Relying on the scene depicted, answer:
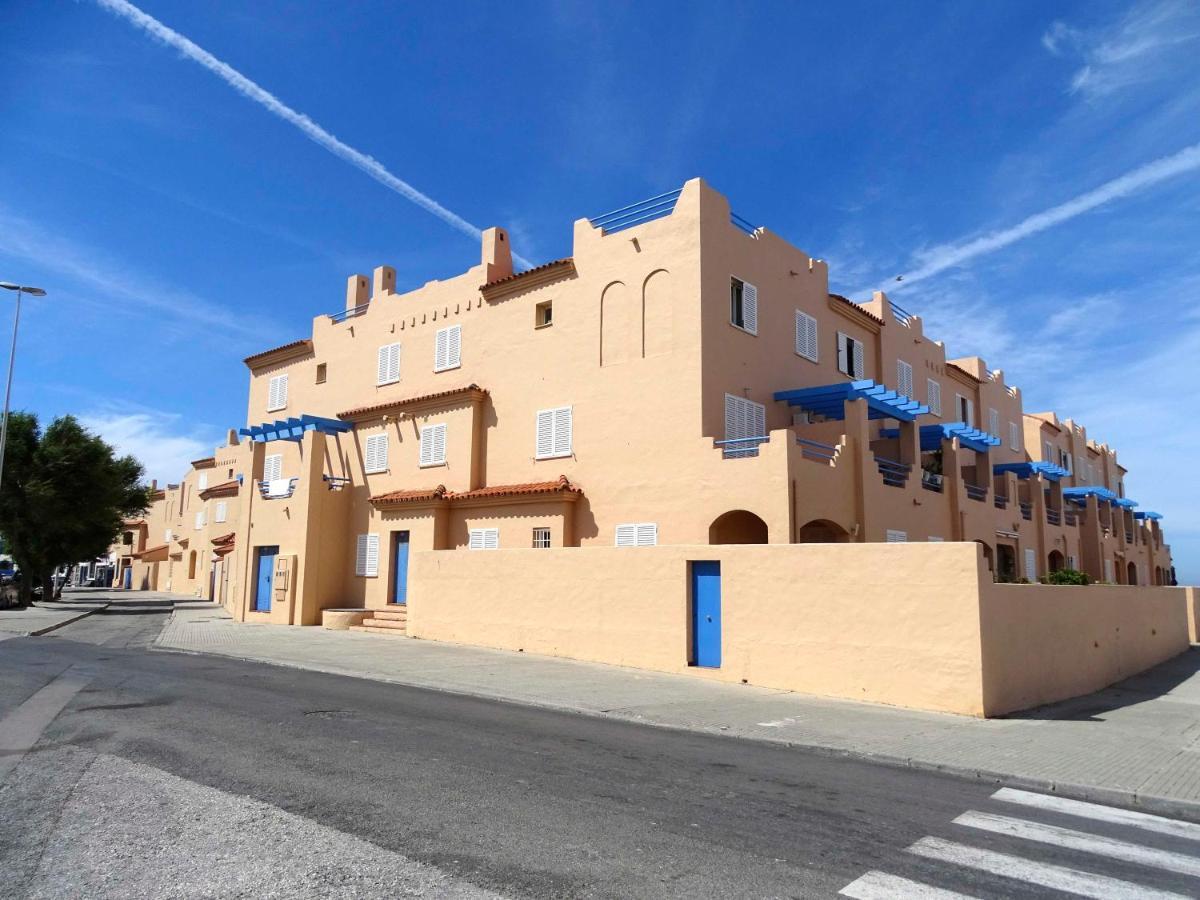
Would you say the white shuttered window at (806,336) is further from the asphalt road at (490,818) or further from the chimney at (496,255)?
the asphalt road at (490,818)

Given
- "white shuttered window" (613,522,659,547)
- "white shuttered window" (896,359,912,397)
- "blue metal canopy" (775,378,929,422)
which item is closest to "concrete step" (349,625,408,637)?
"white shuttered window" (613,522,659,547)

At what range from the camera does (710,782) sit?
7.38 m

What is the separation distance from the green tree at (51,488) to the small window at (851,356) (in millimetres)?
30458

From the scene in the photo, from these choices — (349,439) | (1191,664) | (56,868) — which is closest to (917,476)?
(1191,664)

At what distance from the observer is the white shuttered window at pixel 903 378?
2814cm

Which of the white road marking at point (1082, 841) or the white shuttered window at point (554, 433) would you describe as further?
the white shuttered window at point (554, 433)

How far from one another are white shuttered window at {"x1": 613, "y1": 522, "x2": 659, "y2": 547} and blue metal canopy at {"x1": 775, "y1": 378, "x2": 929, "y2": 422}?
17.3 feet

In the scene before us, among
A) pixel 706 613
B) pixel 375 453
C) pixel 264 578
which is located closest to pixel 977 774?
pixel 706 613

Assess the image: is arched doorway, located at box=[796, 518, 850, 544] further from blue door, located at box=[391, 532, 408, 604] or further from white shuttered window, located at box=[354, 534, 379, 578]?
white shuttered window, located at box=[354, 534, 379, 578]

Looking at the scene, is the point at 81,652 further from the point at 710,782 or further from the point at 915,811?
the point at 915,811

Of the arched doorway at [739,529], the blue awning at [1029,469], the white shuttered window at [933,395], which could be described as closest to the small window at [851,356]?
the white shuttered window at [933,395]

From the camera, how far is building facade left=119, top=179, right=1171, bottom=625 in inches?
781

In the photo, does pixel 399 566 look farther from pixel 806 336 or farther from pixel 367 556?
pixel 806 336

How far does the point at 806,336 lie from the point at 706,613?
11628mm
